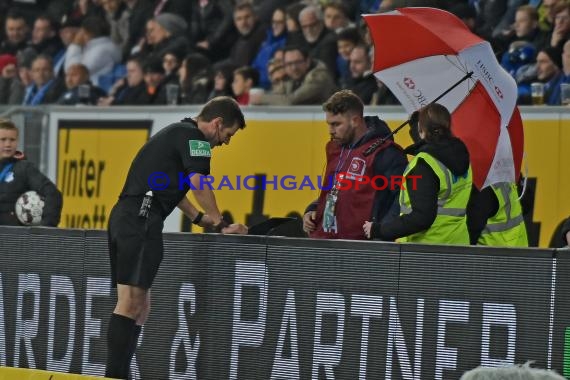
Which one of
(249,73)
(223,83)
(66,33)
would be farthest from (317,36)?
(66,33)

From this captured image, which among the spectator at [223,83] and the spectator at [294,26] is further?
the spectator at [294,26]

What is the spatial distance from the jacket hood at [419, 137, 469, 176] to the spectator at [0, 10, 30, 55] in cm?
1132

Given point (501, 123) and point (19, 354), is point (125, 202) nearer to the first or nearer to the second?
point (19, 354)

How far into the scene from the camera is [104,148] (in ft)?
46.2

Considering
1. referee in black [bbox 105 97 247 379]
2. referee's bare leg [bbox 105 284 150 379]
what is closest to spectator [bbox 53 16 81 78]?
referee in black [bbox 105 97 247 379]

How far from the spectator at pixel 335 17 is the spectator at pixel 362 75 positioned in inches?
42.0

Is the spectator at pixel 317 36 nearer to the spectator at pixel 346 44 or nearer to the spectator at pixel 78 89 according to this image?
the spectator at pixel 346 44

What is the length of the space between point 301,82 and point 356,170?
195 inches

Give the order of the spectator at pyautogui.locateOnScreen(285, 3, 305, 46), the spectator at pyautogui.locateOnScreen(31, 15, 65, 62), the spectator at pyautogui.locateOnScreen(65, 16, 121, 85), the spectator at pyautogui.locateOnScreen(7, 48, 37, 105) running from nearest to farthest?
1. the spectator at pyautogui.locateOnScreen(285, 3, 305, 46)
2. the spectator at pyautogui.locateOnScreen(65, 16, 121, 85)
3. the spectator at pyautogui.locateOnScreen(7, 48, 37, 105)
4. the spectator at pyautogui.locateOnScreen(31, 15, 65, 62)

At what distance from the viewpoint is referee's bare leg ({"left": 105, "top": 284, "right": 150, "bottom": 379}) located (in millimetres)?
8312

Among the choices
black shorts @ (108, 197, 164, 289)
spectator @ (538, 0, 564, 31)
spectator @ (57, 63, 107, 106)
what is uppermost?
spectator @ (538, 0, 564, 31)

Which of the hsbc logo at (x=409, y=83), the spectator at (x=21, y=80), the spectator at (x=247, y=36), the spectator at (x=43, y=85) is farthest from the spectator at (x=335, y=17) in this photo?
the hsbc logo at (x=409, y=83)

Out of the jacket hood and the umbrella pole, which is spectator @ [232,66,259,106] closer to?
the umbrella pole

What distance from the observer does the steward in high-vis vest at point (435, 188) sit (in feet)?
26.2
